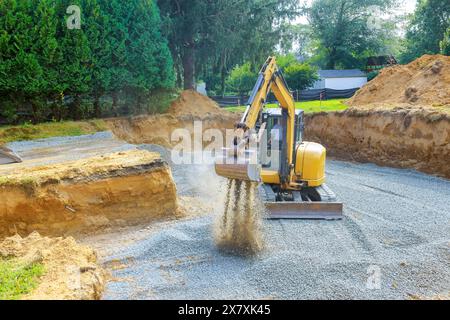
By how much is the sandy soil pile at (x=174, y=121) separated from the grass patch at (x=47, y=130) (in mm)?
1252

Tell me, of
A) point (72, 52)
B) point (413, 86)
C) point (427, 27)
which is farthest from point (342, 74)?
point (72, 52)

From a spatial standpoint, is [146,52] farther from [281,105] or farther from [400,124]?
[400,124]

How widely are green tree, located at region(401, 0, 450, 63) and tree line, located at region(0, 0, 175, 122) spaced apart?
28.9 m

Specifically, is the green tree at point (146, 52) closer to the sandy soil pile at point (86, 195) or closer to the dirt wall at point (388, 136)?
the dirt wall at point (388, 136)

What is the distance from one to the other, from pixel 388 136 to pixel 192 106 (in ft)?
31.5

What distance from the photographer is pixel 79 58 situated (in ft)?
47.9

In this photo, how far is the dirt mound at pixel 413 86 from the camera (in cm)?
1744

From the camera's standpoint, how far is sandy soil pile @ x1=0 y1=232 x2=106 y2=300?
189 inches

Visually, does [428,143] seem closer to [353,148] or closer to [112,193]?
[353,148]

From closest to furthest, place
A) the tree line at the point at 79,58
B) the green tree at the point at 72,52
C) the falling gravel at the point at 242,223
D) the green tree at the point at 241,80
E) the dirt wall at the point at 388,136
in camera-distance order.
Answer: the falling gravel at the point at 242,223
the tree line at the point at 79,58
the dirt wall at the point at 388,136
the green tree at the point at 72,52
the green tree at the point at 241,80

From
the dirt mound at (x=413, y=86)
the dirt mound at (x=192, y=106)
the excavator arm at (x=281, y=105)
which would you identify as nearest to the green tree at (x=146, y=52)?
the dirt mound at (x=192, y=106)

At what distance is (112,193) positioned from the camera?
27.9 ft
